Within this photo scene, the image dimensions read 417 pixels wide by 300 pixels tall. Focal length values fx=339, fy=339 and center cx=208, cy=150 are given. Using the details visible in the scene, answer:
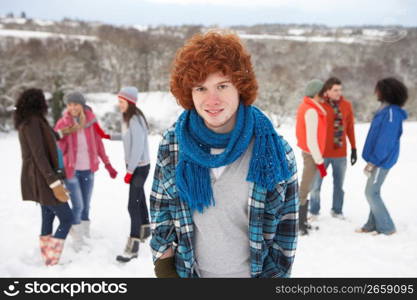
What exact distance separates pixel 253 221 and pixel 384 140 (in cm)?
296

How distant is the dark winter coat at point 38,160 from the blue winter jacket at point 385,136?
11.3 feet

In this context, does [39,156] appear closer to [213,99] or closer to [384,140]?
[213,99]

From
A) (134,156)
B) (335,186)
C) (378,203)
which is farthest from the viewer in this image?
(335,186)

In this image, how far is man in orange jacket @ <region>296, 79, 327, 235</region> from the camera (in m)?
3.84

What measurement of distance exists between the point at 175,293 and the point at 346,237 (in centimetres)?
303

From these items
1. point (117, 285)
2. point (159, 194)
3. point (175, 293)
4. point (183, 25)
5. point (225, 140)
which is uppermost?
point (183, 25)

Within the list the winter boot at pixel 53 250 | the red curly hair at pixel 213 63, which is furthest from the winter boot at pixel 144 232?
the red curly hair at pixel 213 63

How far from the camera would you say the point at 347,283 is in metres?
2.08

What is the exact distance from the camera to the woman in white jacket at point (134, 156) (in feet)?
11.4

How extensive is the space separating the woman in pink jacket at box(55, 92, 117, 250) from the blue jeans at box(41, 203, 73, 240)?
350 millimetres

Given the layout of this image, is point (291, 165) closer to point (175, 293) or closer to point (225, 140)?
point (225, 140)

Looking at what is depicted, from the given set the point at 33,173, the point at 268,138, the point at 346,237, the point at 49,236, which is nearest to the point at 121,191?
the point at 49,236

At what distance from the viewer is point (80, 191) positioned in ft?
12.6

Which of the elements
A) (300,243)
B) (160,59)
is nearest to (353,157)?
(300,243)
